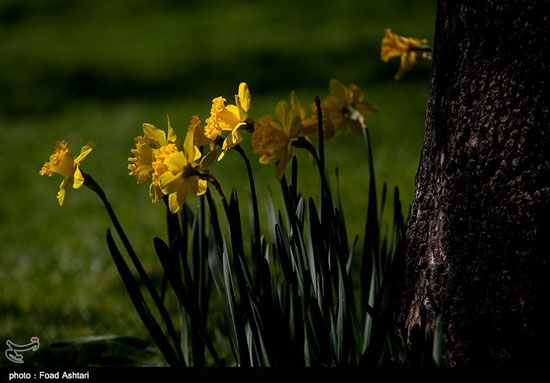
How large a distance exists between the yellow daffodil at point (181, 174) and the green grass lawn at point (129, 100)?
95 cm

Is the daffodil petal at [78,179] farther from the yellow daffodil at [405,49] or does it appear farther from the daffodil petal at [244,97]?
the yellow daffodil at [405,49]

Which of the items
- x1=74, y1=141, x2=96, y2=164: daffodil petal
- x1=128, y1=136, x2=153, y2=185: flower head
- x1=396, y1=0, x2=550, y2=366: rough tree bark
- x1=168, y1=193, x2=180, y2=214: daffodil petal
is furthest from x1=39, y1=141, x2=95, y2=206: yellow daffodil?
x1=396, y1=0, x2=550, y2=366: rough tree bark

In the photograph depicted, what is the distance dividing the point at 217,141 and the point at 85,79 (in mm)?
7682

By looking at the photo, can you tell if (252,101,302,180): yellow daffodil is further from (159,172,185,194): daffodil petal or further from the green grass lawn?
the green grass lawn

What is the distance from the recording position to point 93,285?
4070 mm

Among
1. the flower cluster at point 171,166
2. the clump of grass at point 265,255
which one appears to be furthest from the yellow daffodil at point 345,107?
the flower cluster at point 171,166

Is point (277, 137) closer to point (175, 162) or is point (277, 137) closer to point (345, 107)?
point (175, 162)

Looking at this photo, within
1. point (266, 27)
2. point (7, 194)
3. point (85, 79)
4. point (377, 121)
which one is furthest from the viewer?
point (266, 27)

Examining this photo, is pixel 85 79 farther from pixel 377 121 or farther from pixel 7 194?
pixel 377 121

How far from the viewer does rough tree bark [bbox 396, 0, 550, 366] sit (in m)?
1.70

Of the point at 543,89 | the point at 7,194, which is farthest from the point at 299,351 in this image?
the point at 7,194

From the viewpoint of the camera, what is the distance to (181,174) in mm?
1718

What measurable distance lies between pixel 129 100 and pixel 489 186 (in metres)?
7.11

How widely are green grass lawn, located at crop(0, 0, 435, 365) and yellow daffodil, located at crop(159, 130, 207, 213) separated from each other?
0.95 meters
